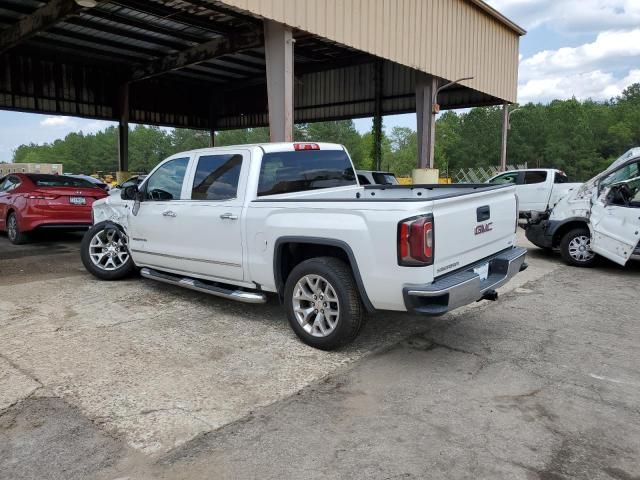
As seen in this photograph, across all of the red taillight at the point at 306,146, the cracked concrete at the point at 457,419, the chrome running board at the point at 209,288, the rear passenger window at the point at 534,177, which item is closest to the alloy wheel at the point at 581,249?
the cracked concrete at the point at 457,419

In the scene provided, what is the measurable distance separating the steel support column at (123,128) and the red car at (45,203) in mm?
11418

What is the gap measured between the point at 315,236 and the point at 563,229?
6.42m

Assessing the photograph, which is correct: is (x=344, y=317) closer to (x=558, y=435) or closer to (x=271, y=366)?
(x=271, y=366)

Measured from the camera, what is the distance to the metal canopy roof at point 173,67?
1304cm

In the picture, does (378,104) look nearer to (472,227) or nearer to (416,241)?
(472,227)

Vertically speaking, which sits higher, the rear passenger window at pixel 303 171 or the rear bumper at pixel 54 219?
the rear passenger window at pixel 303 171

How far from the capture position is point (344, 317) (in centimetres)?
415

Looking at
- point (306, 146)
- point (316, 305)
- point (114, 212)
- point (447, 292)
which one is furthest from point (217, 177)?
point (447, 292)

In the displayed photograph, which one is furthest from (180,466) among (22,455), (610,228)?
(610,228)

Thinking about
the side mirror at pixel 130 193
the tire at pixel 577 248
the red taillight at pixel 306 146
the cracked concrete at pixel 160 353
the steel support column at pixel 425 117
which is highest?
the steel support column at pixel 425 117

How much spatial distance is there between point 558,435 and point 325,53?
18317 millimetres

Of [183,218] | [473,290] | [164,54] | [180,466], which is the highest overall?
[164,54]

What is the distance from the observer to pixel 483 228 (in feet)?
14.5

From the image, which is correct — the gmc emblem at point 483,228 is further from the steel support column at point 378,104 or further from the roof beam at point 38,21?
the steel support column at point 378,104
